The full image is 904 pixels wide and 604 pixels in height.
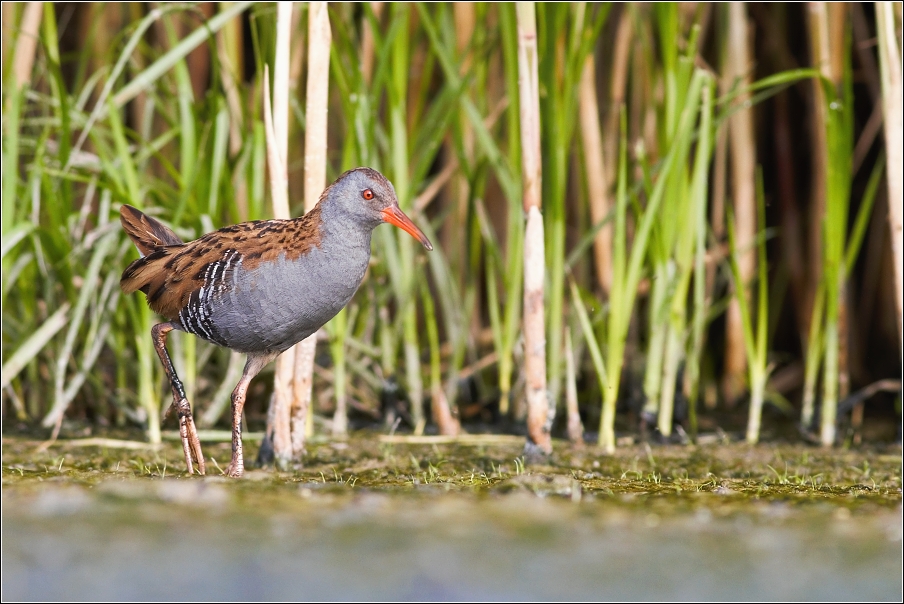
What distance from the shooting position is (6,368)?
3.30 m

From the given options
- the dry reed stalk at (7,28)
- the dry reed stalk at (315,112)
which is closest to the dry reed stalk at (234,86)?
the dry reed stalk at (315,112)

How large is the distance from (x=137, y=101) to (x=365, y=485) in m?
2.74

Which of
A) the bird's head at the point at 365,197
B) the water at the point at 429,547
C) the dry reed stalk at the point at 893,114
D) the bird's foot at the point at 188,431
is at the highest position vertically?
the dry reed stalk at the point at 893,114

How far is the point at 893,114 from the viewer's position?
3055 millimetres

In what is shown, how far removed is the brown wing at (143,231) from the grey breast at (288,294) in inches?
19.7

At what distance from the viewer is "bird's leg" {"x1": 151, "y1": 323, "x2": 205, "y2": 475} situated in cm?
276

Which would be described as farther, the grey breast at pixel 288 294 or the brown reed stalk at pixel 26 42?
the brown reed stalk at pixel 26 42

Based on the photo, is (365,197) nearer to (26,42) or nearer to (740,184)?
(26,42)

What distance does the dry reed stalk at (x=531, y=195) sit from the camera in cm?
304

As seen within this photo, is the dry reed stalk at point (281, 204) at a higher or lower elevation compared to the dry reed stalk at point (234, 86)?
lower

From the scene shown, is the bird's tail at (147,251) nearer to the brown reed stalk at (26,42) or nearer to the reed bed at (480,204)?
the reed bed at (480,204)

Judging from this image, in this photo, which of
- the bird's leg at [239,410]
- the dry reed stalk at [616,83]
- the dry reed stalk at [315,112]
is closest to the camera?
the bird's leg at [239,410]

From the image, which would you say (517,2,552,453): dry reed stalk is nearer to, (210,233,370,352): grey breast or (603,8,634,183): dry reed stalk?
(210,233,370,352): grey breast

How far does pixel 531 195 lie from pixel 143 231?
1084 mm
